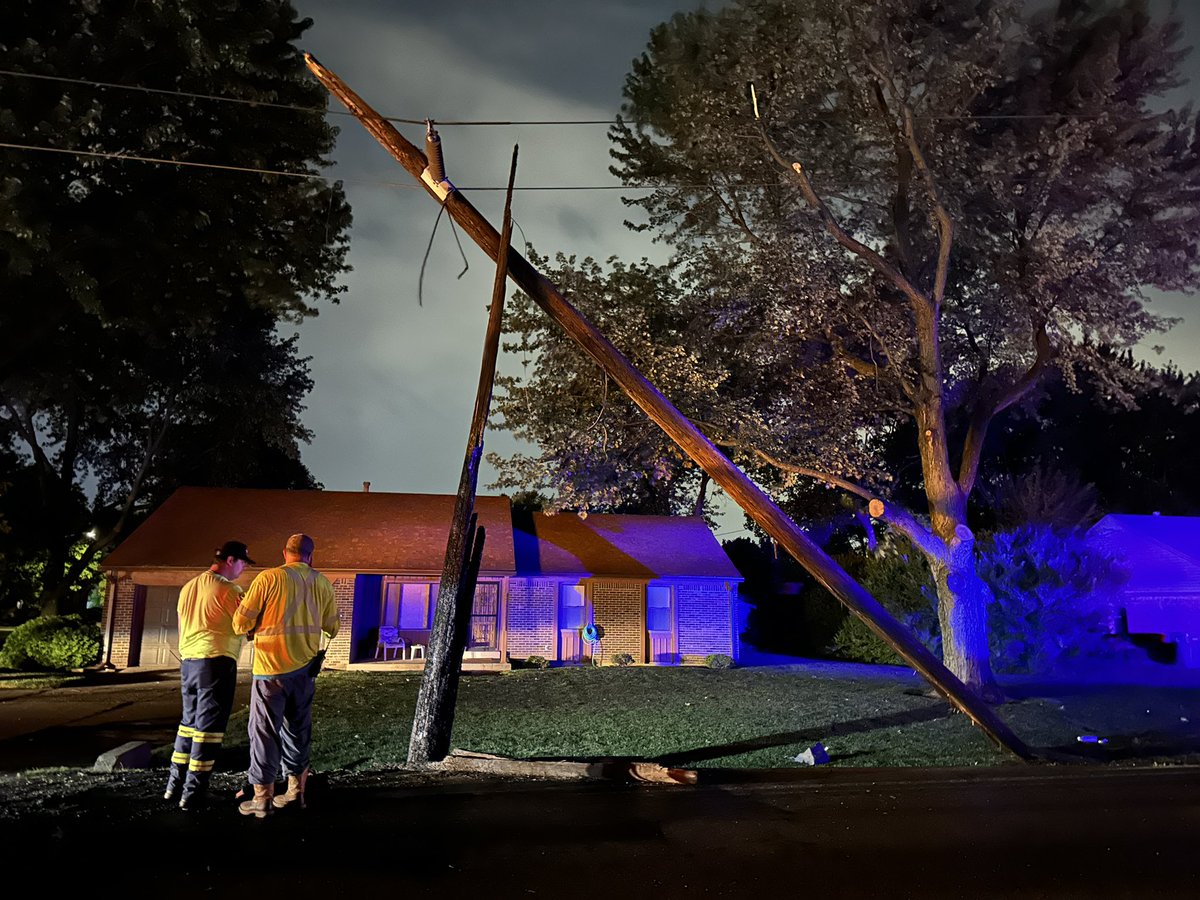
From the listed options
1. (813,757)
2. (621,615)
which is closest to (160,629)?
(621,615)

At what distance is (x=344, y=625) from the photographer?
23359 millimetres

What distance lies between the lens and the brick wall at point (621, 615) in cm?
2516

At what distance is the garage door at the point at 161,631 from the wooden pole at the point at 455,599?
15508 millimetres

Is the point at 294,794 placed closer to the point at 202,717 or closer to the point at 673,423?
the point at 202,717

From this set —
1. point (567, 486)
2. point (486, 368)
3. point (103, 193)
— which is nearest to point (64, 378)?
A: point (103, 193)

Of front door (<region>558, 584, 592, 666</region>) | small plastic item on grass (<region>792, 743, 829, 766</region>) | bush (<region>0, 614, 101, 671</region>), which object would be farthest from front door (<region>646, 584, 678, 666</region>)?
small plastic item on grass (<region>792, 743, 829, 766</region>)

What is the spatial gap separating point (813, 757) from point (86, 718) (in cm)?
1107

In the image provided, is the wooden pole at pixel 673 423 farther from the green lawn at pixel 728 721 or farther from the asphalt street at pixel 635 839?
the asphalt street at pixel 635 839

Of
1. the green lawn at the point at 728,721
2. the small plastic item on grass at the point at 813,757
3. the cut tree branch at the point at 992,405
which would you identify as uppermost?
the cut tree branch at the point at 992,405

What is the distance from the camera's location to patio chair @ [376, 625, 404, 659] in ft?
77.6

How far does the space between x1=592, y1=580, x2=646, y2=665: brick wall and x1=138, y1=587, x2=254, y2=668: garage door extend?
9286 millimetres

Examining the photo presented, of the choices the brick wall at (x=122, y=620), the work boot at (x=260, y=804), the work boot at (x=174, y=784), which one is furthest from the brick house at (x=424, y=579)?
the work boot at (x=260, y=804)

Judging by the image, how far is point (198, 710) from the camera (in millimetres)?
6453

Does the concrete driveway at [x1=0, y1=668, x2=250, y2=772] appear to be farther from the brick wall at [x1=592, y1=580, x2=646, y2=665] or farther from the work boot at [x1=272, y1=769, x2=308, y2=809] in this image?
the brick wall at [x1=592, y1=580, x2=646, y2=665]
